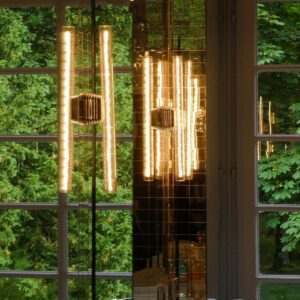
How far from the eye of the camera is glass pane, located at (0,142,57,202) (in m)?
5.13

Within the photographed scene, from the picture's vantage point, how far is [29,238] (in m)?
5.17

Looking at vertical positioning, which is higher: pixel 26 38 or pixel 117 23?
pixel 26 38

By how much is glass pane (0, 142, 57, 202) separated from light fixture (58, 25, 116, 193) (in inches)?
107

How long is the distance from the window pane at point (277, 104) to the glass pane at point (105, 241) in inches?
26.5

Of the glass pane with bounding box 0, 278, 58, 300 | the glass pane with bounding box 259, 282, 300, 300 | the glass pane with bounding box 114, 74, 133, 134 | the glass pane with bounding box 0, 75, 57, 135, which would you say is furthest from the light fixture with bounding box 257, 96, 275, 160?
the glass pane with bounding box 0, 75, 57, 135

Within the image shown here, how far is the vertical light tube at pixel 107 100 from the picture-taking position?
92.4 inches

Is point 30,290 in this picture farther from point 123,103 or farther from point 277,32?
point 123,103

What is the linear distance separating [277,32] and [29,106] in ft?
6.30

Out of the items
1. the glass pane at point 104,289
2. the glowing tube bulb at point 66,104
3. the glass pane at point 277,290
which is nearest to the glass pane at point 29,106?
the glass pane at point 104,289

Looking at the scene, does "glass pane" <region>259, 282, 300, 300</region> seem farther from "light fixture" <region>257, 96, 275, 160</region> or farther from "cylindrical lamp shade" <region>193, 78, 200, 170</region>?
"cylindrical lamp shade" <region>193, 78, 200, 170</region>

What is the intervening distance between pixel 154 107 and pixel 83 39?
1.48 feet

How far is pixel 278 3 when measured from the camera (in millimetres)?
3680

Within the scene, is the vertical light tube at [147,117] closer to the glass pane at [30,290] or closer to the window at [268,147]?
the window at [268,147]

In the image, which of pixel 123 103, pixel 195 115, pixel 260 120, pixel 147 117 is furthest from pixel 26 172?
pixel 123 103
